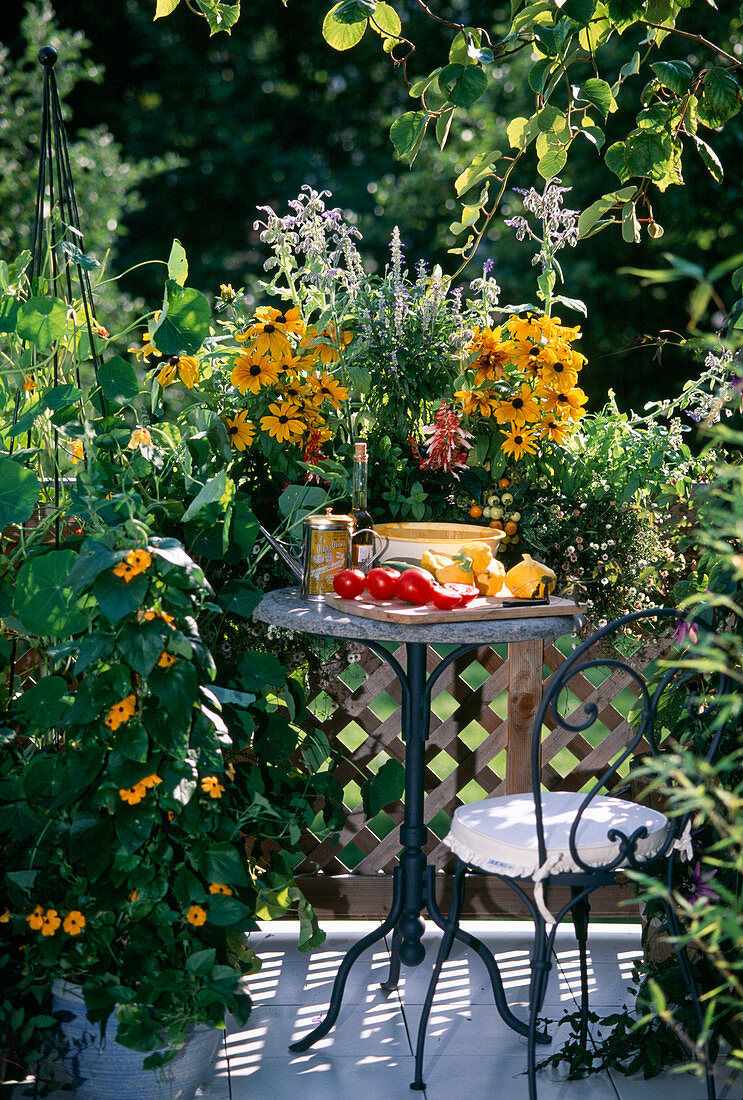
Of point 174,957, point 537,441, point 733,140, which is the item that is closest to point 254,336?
point 537,441

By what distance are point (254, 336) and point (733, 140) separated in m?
5.80

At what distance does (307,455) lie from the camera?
242 cm

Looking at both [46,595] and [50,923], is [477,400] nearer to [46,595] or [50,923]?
[46,595]

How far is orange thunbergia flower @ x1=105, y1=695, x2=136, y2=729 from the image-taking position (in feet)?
5.83

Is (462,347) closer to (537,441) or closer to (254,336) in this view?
(537,441)

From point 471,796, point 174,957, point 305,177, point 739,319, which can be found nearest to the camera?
point 174,957

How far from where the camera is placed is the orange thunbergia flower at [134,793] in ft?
5.84

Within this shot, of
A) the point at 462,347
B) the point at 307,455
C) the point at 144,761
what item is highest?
the point at 462,347

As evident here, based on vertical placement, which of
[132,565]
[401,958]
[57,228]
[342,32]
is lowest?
[401,958]

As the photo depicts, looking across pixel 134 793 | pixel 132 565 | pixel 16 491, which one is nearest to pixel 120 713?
pixel 134 793

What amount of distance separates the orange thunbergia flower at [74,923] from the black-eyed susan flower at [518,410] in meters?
1.28

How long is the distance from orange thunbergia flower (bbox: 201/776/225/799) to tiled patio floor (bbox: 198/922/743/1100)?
57 centimetres

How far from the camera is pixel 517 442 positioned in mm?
2432

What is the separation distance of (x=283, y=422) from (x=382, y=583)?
524 mm
